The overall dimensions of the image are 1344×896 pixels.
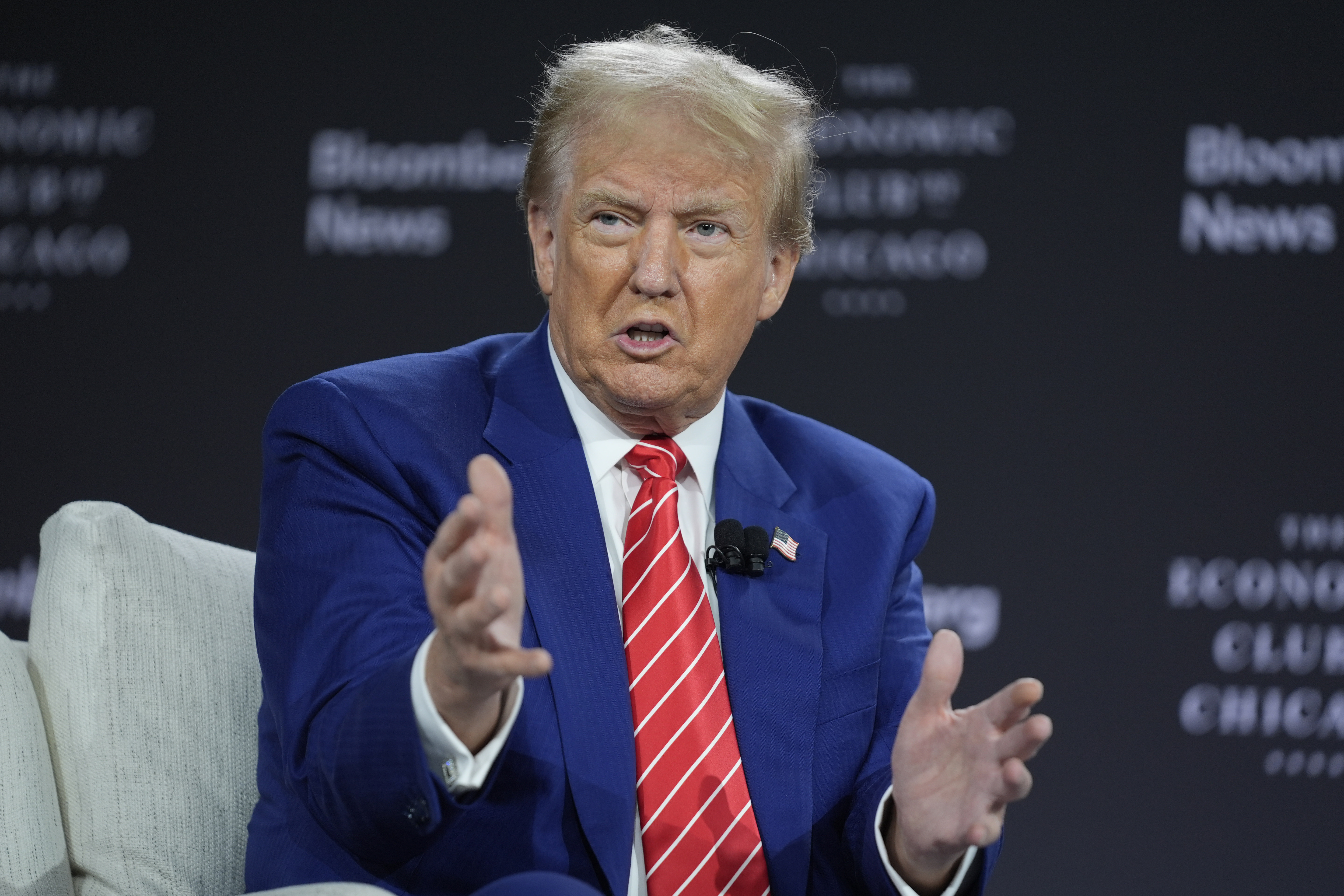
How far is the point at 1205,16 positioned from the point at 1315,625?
1590 mm

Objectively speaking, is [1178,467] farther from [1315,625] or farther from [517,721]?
[517,721]

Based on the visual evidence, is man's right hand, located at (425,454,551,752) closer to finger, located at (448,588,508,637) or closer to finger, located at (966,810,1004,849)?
finger, located at (448,588,508,637)

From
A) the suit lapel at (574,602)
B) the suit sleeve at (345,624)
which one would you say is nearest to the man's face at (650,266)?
the suit lapel at (574,602)

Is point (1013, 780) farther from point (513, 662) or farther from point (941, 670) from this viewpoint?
point (513, 662)

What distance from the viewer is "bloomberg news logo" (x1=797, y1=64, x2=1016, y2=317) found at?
3377 mm

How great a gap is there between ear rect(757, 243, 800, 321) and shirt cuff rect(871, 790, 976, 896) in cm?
83

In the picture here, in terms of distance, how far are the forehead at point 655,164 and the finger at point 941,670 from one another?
777 millimetres

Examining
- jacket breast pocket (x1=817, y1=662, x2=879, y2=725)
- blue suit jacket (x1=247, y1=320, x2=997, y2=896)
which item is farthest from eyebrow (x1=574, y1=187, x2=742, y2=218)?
jacket breast pocket (x1=817, y1=662, x2=879, y2=725)

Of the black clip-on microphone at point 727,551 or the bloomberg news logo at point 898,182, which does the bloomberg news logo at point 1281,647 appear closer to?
the bloomberg news logo at point 898,182

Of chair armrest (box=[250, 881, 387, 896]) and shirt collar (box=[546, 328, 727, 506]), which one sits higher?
shirt collar (box=[546, 328, 727, 506])

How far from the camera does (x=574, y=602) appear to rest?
1.75 metres

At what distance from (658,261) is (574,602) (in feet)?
1.69

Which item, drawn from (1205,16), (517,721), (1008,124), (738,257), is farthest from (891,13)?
(517,721)

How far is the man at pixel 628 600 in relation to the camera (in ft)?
4.88
